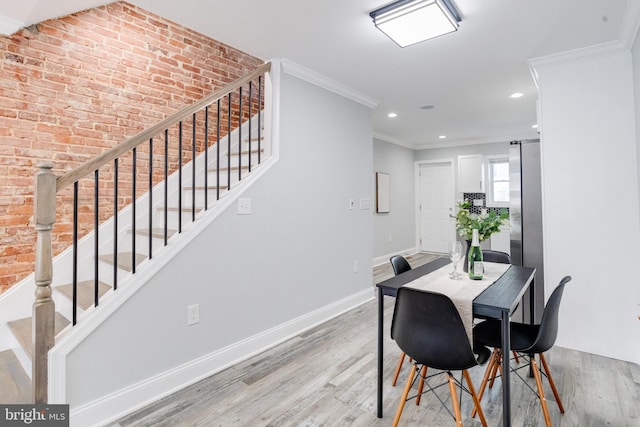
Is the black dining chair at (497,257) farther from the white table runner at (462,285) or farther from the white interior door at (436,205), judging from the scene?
the white interior door at (436,205)

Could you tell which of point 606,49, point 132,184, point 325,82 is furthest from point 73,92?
point 606,49

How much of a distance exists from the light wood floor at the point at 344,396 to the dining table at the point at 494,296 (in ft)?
0.98

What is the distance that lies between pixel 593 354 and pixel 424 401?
1687 mm

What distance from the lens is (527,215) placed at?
3162 mm

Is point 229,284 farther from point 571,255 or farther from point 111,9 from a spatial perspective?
point 571,255

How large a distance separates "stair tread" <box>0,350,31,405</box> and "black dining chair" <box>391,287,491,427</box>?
2021 mm

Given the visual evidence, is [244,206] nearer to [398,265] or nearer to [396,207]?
[398,265]

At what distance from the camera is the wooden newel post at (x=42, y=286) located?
5.51ft

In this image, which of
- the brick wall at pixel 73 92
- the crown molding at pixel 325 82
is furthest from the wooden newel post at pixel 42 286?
the crown molding at pixel 325 82

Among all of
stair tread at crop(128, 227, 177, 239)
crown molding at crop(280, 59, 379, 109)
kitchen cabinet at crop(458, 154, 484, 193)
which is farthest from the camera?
kitchen cabinet at crop(458, 154, 484, 193)

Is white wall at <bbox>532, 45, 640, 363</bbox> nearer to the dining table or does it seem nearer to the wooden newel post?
the dining table

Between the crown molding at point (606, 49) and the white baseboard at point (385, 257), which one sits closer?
the crown molding at point (606, 49)

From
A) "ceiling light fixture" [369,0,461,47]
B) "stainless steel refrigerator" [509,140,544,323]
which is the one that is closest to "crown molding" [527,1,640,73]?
"stainless steel refrigerator" [509,140,544,323]

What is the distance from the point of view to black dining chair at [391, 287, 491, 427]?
157 cm
